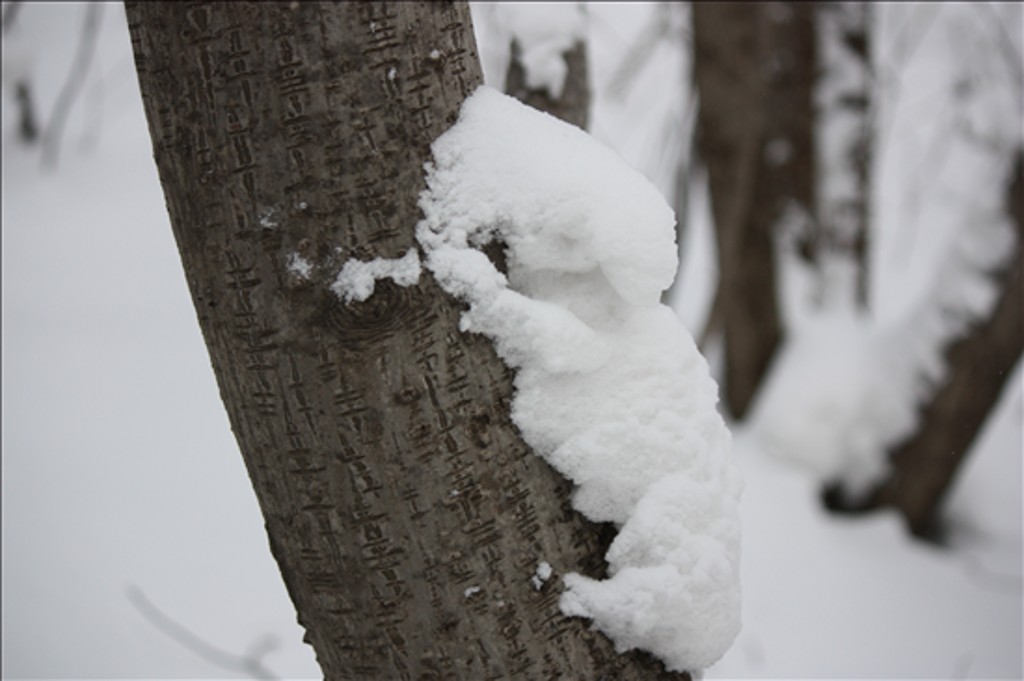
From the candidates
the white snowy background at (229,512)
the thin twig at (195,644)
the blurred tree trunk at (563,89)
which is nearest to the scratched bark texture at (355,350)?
the blurred tree trunk at (563,89)

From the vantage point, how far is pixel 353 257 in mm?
731

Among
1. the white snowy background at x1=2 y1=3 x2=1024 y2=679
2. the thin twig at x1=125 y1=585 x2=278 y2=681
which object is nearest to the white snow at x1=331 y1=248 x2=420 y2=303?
the white snowy background at x1=2 y1=3 x2=1024 y2=679

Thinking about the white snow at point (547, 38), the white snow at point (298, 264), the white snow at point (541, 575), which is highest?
the white snow at point (547, 38)

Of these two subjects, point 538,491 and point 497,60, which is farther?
point 497,60

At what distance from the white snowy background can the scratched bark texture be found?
152 cm

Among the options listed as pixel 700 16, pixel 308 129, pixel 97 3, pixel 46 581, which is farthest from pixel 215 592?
pixel 700 16

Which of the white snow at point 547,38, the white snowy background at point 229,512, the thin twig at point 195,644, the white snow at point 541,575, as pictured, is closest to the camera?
the white snow at point 541,575

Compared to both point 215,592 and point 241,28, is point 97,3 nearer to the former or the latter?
point 241,28

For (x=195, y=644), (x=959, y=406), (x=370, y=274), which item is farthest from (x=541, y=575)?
(x=959, y=406)

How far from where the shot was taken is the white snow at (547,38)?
5.13 feet

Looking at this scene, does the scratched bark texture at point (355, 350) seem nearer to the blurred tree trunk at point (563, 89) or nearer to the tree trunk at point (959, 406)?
the blurred tree trunk at point (563, 89)

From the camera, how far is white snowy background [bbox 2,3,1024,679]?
252 centimetres

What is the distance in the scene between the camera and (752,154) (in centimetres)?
337

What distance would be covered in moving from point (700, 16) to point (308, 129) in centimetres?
277
